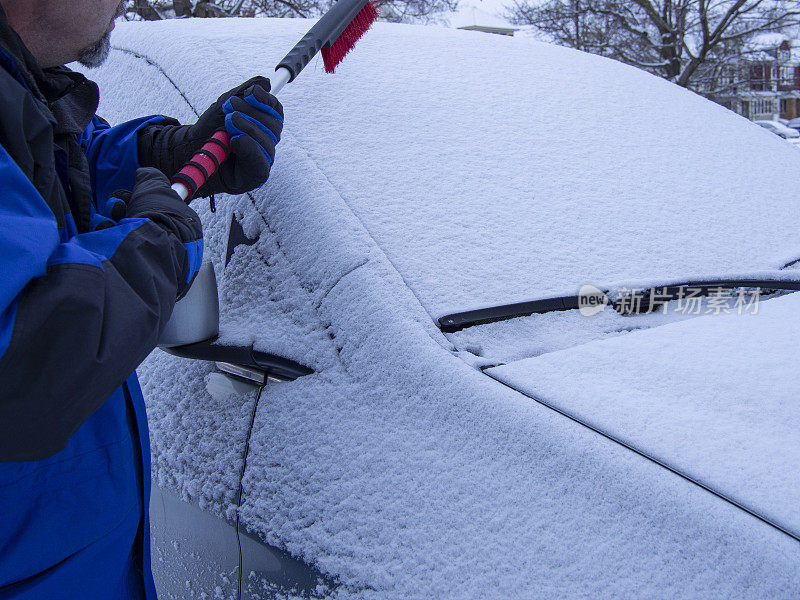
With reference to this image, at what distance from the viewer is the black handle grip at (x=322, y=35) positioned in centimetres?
145

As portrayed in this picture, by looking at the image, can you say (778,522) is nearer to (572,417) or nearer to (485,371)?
(572,417)

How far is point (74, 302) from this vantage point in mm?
766

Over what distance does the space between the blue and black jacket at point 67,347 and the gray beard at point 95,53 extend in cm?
4

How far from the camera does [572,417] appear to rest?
910mm

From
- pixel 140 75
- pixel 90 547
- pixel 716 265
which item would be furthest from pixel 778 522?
pixel 140 75

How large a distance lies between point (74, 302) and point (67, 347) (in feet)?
0.17

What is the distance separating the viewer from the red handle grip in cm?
120

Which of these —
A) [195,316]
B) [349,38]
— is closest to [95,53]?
[195,316]

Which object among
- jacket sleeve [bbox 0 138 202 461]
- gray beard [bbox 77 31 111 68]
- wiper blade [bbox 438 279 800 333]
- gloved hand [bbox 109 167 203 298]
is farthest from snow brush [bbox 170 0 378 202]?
wiper blade [bbox 438 279 800 333]

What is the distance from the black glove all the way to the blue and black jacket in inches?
9.4

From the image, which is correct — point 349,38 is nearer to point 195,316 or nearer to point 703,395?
point 195,316

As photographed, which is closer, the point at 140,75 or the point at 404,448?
the point at 404,448

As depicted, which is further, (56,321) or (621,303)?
(621,303)

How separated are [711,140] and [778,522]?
135 centimetres
